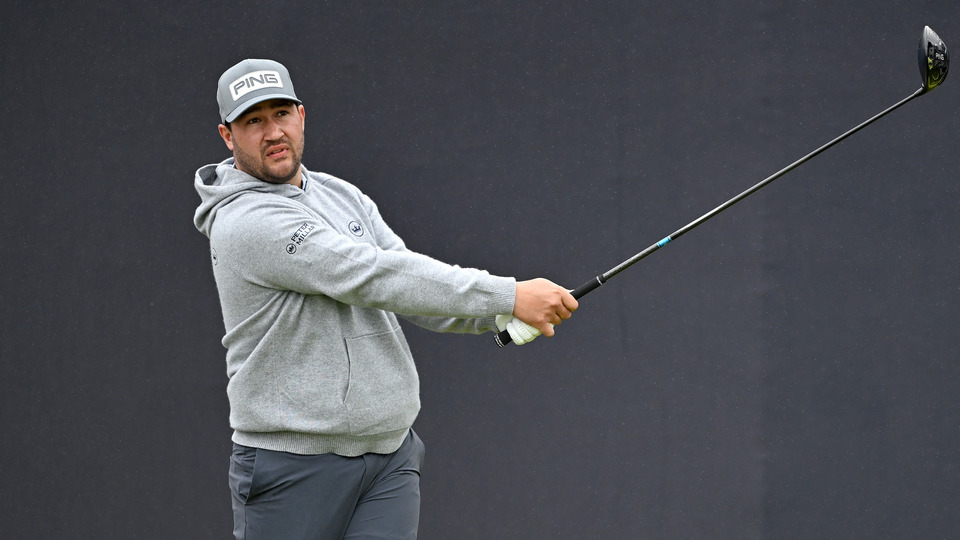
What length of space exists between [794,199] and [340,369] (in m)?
1.62

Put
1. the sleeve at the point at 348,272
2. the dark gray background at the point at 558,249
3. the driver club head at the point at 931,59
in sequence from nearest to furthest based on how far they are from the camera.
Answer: the sleeve at the point at 348,272
the driver club head at the point at 931,59
the dark gray background at the point at 558,249

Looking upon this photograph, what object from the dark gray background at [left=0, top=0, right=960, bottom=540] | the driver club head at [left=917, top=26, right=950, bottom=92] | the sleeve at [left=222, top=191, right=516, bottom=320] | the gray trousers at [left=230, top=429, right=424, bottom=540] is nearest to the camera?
the sleeve at [left=222, top=191, right=516, bottom=320]

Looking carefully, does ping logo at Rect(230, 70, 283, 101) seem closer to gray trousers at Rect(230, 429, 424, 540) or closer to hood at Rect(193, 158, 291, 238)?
hood at Rect(193, 158, 291, 238)

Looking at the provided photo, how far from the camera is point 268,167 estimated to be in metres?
2.15

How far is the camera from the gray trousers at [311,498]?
2.14 metres

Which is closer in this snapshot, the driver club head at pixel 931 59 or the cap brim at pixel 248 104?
the cap brim at pixel 248 104

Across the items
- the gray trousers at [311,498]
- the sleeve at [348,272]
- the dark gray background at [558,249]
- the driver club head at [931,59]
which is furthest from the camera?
the dark gray background at [558,249]

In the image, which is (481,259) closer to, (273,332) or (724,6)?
(724,6)

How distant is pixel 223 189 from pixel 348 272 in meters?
0.33

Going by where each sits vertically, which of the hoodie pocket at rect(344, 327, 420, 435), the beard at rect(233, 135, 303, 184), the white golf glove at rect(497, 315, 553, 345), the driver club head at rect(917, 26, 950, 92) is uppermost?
the driver club head at rect(917, 26, 950, 92)

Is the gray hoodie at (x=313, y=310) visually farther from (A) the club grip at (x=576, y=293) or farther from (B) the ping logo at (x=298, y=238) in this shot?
(A) the club grip at (x=576, y=293)

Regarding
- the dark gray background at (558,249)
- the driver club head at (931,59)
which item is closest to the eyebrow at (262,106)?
the dark gray background at (558,249)

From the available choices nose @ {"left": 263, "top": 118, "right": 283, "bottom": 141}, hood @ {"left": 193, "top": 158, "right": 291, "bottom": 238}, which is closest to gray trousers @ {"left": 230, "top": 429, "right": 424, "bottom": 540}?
hood @ {"left": 193, "top": 158, "right": 291, "bottom": 238}

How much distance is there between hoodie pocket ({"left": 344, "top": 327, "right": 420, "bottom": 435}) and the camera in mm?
2121
